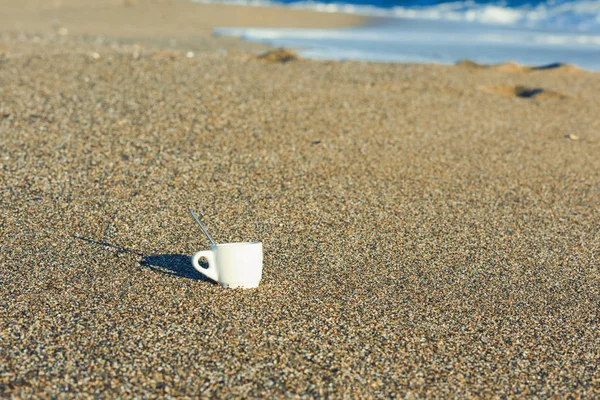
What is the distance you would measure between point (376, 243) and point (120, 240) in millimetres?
1554

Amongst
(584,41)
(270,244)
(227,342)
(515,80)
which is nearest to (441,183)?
(270,244)

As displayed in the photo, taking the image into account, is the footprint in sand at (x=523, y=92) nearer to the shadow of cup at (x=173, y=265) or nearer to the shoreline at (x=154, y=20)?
the shoreline at (x=154, y=20)

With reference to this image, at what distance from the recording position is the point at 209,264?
3.54m

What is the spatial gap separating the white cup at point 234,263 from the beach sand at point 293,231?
71 mm

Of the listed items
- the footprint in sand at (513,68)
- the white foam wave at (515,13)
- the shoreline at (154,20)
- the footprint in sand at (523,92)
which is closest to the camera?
the footprint in sand at (523,92)

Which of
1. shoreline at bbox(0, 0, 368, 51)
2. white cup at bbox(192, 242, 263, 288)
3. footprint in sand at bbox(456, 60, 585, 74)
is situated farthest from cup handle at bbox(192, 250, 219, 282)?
shoreline at bbox(0, 0, 368, 51)

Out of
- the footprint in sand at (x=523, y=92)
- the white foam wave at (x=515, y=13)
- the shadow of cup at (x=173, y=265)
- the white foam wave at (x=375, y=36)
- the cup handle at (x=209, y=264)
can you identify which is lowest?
the shadow of cup at (x=173, y=265)

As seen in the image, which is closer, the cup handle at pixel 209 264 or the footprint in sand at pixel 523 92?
the cup handle at pixel 209 264

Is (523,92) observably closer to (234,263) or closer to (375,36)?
(234,263)

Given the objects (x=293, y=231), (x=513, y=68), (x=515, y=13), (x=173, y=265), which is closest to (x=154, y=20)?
(x=513, y=68)

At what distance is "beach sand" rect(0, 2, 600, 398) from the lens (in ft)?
9.78

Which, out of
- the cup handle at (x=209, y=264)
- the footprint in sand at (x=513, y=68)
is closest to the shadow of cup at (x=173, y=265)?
the cup handle at (x=209, y=264)

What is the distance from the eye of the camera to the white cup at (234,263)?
3.48 metres

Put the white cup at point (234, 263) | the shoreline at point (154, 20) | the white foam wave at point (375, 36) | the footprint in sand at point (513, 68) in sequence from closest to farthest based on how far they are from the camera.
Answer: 1. the white cup at point (234, 263)
2. the footprint in sand at point (513, 68)
3. the shoreline at point (154, 20)
4. the white foam wave at point (375, 36)
